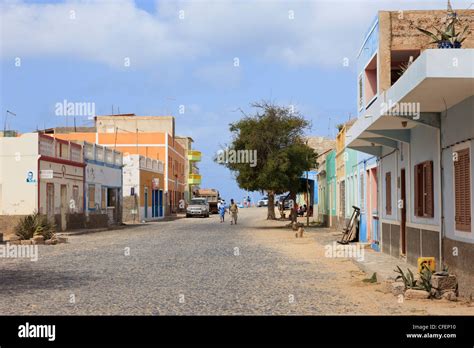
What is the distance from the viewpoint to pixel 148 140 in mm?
69312

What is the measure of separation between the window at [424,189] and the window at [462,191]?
2.06 metres

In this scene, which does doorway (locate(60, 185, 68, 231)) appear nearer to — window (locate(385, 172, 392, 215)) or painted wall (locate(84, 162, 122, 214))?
painted wall (locate(84, 162, 122, 214))

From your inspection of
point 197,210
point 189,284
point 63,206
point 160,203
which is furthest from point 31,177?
point 160,203

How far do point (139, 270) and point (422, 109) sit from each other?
757 cm

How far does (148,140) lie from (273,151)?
31038mm

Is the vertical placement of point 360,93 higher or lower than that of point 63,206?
higher

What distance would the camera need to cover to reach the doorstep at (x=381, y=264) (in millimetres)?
14736

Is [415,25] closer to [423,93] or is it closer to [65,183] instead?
[423,93]

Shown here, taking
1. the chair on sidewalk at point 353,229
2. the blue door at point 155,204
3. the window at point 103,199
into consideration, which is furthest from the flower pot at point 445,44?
the blue door at point 155,204

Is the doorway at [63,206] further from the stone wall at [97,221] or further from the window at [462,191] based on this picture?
the window at [462,191]

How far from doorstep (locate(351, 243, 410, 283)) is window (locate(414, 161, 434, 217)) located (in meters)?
1.35

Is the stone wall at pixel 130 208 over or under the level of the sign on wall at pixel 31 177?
under

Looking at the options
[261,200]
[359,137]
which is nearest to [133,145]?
[261,200]

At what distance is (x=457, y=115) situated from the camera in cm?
1163
